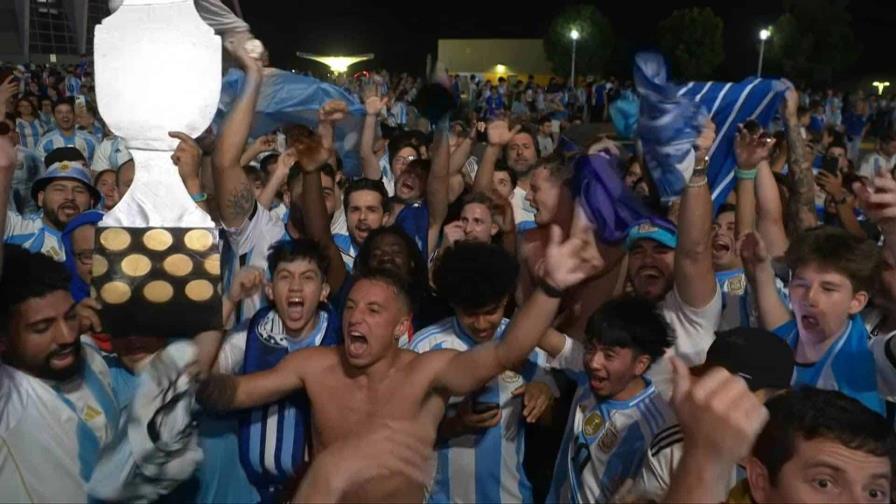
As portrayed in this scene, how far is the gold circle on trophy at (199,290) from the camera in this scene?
212cm

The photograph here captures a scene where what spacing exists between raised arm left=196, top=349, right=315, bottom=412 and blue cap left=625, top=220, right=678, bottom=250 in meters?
1.45

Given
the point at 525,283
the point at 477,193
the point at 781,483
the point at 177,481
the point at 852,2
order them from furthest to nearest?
the point at 852,2
the point at 477,193
the point at 525,283
the point at 177,481
the point at 781,483

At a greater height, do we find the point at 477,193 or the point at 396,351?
the point at 477,193

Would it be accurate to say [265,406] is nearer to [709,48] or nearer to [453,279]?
[453,279]

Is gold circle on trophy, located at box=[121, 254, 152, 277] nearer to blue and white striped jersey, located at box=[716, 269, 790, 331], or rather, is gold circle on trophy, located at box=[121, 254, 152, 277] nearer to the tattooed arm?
blue and white striped jersey, located at box=[716, 269, 790, 331]

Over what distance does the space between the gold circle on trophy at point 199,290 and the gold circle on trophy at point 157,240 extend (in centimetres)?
12

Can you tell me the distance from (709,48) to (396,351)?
28684 millimetres

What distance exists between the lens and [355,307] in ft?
8.75

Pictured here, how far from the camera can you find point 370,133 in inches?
227

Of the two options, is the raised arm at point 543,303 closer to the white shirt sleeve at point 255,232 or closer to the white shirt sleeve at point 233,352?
the white shirt sleeve at point 233,352

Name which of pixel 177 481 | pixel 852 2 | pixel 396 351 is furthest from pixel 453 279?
pixel 852 2

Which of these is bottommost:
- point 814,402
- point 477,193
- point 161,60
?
point 814,402

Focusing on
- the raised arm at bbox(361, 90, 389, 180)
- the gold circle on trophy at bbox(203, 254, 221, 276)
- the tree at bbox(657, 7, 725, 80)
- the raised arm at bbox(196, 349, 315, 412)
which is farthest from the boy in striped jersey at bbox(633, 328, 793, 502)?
the tree at bbox(657, 7, 725, 80)

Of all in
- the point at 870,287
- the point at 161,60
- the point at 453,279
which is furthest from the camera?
the point at 453,279
